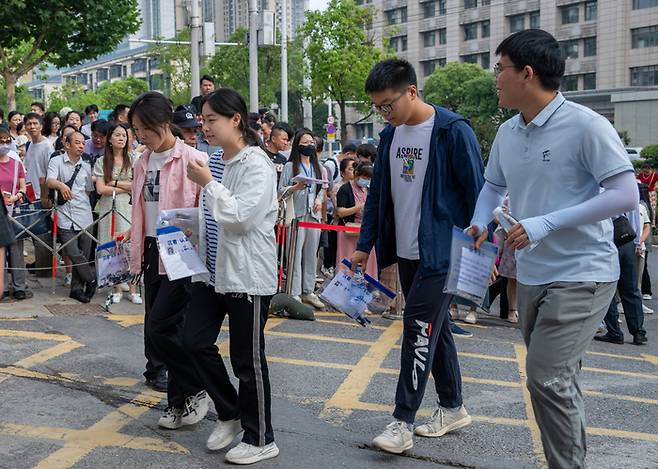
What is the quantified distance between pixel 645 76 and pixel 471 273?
2393 inches

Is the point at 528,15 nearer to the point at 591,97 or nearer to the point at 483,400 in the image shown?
the point at 591,97

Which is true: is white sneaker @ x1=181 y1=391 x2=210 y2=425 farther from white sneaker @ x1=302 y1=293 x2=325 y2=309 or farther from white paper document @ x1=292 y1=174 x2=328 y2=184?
white sneaker @ x1=302 y1=293 x2=325 y2=309

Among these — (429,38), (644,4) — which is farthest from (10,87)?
(429,38)

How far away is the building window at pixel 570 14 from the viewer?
65.7 metres

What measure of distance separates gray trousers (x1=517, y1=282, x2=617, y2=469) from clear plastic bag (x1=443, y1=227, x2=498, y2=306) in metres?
0.56

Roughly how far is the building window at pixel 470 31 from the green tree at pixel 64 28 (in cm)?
5960

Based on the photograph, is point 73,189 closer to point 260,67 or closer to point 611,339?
point 611,339

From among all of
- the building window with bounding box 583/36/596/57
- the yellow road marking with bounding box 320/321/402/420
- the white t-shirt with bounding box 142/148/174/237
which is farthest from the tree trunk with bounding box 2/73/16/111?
the building window with bounding box 583/36/596/57

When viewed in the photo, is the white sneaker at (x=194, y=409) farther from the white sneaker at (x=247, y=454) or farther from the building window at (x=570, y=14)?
the building window at (x=570, y=14)

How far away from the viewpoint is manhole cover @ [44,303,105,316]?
8.58m

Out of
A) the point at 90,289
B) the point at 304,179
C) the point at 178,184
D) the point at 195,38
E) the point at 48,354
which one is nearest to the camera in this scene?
the point at 178,184

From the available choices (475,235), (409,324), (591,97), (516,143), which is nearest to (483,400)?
(409,324)

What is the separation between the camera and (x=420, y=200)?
15.8ft

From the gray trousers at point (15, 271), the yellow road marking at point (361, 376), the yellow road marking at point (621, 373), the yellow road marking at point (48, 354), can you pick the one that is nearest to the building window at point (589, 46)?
the yellow road marking at point (361, 376)
